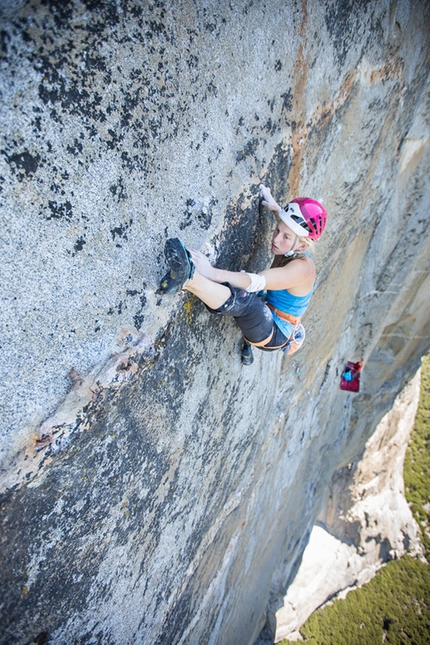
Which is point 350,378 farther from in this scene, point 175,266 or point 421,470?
point 421,470

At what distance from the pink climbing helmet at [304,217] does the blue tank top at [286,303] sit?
409 mm

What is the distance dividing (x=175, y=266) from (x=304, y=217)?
0.92 metres

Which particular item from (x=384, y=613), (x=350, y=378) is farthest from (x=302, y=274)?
(x=384, y=613)

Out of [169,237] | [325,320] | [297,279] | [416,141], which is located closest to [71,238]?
[169,237]

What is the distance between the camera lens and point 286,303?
237cm

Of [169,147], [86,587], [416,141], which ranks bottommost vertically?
[86,587]

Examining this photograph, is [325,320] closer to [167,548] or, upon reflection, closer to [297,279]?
[297,279]

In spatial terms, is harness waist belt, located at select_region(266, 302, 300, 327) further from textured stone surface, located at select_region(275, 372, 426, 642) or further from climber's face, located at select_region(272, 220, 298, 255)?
textured stone surface, located at select_region(275, 372, 426, 642)

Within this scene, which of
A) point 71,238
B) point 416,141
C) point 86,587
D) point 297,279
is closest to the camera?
point 71,238

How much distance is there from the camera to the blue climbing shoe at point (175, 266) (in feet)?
4.99

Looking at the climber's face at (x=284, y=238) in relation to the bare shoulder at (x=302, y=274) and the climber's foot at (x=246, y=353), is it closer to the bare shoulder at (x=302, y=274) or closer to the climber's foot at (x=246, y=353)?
the bare shoulder at (x=302, y=274)

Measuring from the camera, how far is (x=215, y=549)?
344 cm

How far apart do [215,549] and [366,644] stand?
1136cm

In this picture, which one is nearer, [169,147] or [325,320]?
[169,147]
